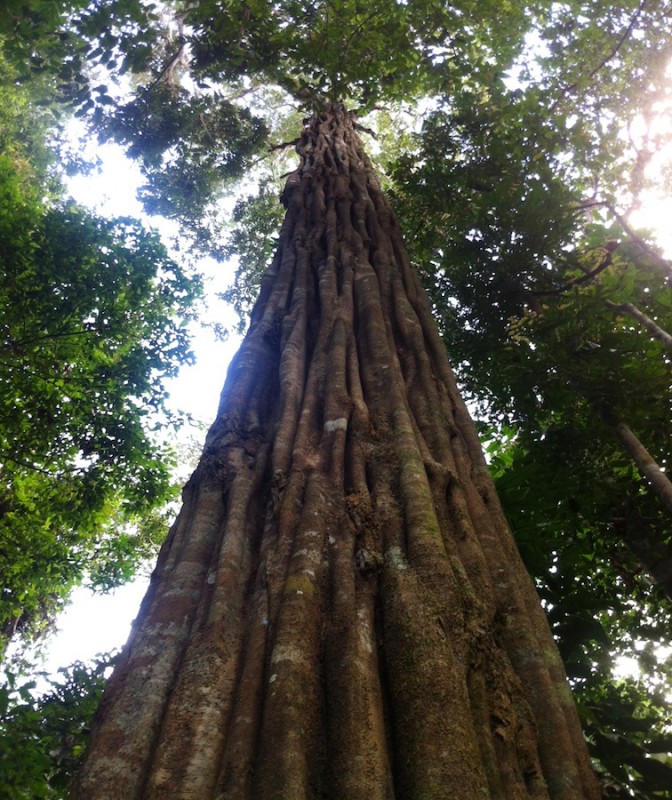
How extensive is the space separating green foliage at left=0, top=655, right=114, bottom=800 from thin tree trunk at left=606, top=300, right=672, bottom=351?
4512 mm

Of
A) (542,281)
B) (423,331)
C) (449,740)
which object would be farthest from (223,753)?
(542,281)

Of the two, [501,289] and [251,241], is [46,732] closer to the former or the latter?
[501,289]

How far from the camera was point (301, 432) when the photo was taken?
2.71 metres

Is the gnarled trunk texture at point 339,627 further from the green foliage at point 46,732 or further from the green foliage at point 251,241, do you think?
the green foliage at point 251,241

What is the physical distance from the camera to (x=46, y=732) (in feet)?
14.1

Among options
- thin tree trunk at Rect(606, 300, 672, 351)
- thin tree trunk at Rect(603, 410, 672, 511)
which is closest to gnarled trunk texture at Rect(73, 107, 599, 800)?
thin tree trunk at Rect(603, 410, 672, 511)

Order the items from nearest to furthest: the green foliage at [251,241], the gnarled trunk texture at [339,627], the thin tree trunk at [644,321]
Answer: the gnarled trunk texture at [339,627] < the thin tree trunk at [644,321] < the green foliage at [251,241]

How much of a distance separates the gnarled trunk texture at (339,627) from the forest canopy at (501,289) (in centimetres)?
202

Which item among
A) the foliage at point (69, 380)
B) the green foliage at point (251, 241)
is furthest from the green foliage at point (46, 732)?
the green foliage at point (251, 241)

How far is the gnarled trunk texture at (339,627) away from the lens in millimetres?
1500

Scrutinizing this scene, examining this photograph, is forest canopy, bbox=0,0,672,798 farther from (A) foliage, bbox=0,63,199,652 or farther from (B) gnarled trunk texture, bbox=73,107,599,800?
(B) gnarled trunk texture, bbox=73,107,599,800

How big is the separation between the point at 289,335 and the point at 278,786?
2.58 m

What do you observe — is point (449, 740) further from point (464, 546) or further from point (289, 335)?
point (289, 335)

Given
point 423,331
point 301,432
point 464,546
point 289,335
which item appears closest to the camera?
point 464,546
